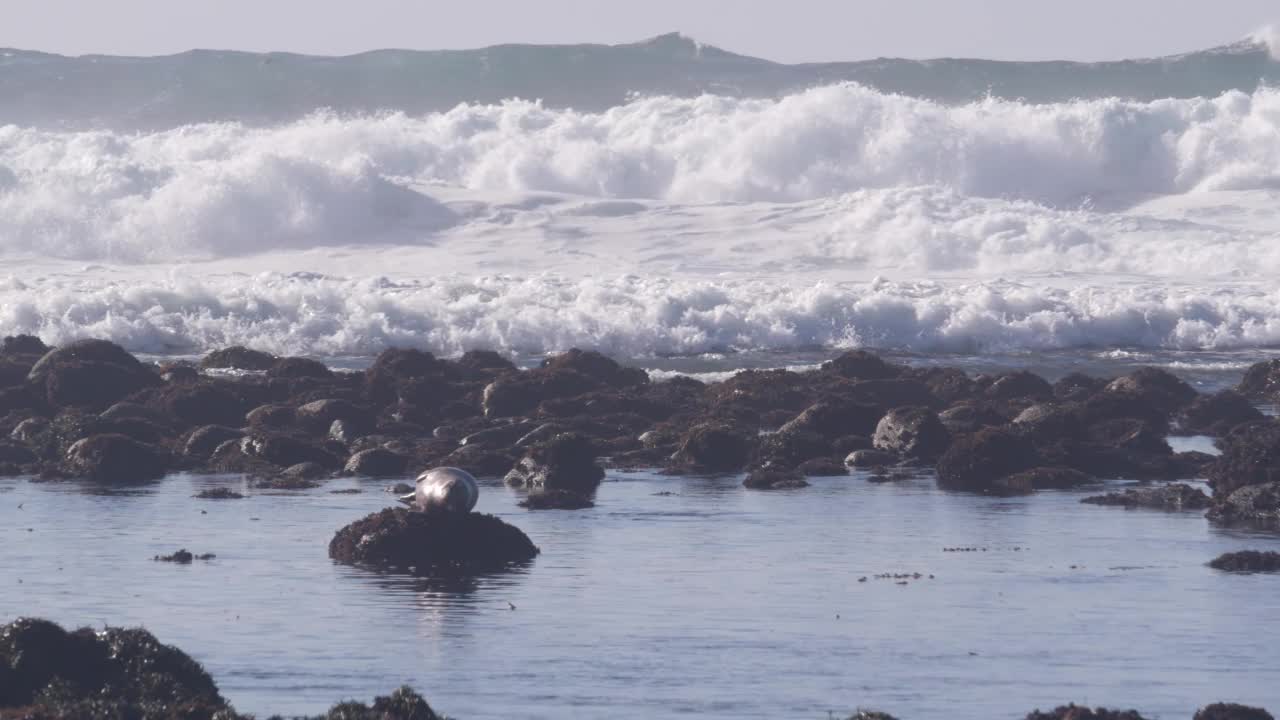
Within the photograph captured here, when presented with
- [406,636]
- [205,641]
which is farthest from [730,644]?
[205,641]

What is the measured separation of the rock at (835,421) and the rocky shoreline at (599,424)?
0.04 metres

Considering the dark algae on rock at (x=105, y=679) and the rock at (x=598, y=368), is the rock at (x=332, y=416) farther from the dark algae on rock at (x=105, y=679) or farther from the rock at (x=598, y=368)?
the dark algae on rock at (x=105, y=679)

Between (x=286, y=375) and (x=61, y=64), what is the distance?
70.7m

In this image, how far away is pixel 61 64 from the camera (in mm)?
109500

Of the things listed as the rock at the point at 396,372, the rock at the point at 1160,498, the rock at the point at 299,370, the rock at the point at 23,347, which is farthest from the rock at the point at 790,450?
the rock at the point at 23,347

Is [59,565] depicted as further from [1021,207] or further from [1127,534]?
[1021,207]

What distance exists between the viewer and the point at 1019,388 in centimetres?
4212

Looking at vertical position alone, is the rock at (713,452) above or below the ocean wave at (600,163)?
below

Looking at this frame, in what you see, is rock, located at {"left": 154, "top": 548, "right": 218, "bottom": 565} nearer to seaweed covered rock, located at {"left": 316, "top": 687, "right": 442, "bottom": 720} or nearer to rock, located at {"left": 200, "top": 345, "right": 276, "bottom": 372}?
seaweed covered rock, located at {"left": 316, "top": 687, "right": 442, "bottom": 720}

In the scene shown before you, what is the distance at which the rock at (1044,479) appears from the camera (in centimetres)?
3064

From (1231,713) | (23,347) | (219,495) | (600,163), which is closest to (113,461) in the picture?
(219,495)

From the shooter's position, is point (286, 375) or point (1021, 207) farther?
point (1021, 207)

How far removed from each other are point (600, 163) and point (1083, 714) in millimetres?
72972

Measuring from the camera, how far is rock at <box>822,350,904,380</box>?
147 feet
